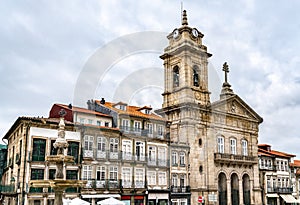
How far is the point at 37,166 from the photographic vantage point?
3016cm

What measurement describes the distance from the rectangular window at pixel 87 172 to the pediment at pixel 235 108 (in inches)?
726

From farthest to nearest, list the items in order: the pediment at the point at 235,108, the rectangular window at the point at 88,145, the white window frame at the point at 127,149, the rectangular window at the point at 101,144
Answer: the pediment at the point at 235,108
the white window frame at the point at 127,149
the rectangular window at the point at 101,144
the rectangular window at the point at 88,145

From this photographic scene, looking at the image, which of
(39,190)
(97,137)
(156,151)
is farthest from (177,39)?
(39,190)

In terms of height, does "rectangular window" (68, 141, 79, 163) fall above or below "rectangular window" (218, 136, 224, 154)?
below

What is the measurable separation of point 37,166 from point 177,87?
21212 millimetres

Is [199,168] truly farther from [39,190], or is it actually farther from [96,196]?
[39,190]

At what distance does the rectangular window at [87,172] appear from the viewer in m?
31.9

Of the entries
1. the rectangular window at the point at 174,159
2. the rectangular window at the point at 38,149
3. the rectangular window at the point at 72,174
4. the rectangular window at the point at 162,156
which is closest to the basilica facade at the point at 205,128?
the rectangular window at the point at 174,159

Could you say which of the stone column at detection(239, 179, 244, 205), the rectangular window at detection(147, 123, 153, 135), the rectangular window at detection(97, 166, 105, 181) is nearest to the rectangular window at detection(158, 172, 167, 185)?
the rectangular window at detection(147, 123, 153, 135)

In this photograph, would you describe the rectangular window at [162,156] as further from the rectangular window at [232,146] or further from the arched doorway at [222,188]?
the rectangular window at [232,146]

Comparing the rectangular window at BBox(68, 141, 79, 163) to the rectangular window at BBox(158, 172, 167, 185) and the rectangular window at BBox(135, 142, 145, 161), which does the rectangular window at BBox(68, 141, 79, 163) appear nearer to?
the rectangular window at BBox(135, 142, 145, 161)

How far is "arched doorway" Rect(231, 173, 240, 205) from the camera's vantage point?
4540cm

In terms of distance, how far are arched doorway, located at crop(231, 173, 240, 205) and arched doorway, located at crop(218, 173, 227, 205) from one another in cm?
178

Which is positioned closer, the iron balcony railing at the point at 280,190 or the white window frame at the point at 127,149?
the white window frame at the point at 127,149
